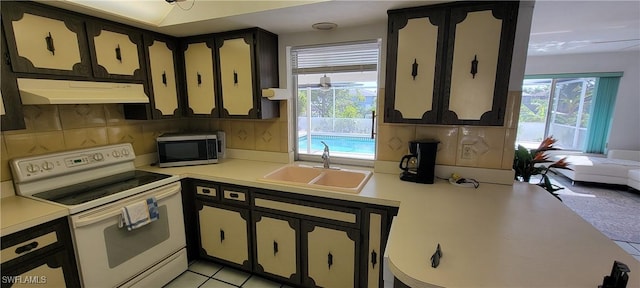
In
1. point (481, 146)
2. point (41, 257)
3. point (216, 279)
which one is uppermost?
point (481, 146)

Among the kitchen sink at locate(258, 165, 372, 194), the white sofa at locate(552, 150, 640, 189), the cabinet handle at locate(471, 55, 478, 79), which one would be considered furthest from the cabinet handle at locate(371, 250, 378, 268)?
the white sofa at locate(552, 150, 640, 189)

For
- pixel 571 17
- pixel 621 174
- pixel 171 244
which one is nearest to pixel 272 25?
pixel 171 244

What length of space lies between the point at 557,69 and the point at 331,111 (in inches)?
212

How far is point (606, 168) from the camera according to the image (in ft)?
14.3

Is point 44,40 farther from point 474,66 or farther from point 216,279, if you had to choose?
point 474,66

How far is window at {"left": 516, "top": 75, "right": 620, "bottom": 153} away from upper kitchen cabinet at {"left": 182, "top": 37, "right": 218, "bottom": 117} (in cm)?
550

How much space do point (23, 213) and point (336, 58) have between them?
7.36ft

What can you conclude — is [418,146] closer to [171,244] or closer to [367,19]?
[367,19]

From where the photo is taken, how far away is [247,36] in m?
2.16

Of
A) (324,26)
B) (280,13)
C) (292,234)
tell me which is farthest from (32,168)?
(324,26)

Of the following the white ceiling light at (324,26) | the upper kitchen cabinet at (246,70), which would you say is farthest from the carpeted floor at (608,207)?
the upper kitchen cabinet at (246,70)

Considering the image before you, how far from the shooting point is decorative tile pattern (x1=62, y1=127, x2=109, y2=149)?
1.93 m

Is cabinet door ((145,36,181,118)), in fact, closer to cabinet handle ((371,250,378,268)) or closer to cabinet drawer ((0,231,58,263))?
cabinet drawer ((0,231,58,263))

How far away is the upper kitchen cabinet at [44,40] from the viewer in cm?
148
